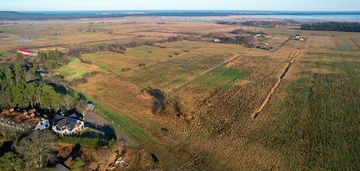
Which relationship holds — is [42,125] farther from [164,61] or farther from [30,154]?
[164,61]

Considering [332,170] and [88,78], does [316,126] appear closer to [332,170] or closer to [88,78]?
[332,170]

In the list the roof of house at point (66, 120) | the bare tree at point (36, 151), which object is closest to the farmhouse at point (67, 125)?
the roof of house at point (66, 120)

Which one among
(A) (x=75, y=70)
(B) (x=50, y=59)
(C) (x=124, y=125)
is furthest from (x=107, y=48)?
(C) (x=124, y=125)

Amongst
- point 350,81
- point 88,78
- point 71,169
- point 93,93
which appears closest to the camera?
point 71,169

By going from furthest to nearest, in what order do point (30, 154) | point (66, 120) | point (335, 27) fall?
1. point (335, 27)
2. point (66, 120)
3. point (30, 154)

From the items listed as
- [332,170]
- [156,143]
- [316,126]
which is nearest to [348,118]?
[316,126]

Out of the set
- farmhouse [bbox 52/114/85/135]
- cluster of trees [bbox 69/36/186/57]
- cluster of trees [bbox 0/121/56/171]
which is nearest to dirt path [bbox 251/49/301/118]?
farmhouse [bbox 52/114/85/135]

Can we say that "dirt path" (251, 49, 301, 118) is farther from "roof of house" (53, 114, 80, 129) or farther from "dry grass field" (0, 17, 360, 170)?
"roof of house" (53, 114, 80, 129)
